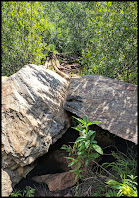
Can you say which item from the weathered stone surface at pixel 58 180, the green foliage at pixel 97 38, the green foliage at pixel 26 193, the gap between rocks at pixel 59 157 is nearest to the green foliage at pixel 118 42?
the green foliage at pixel 97 38

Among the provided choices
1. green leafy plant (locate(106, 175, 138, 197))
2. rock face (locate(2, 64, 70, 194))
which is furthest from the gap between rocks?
green leafy plant (locate(106, 175, 138, 197))

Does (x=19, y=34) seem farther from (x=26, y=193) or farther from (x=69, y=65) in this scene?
(x=26, y=193)

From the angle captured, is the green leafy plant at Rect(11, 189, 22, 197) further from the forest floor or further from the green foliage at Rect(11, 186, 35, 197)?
the forest floor

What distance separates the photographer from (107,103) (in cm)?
338

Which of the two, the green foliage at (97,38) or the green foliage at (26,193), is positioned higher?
the green foliage at (97,38)

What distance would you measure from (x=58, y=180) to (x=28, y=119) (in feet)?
4.25

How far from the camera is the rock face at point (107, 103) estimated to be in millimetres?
3055

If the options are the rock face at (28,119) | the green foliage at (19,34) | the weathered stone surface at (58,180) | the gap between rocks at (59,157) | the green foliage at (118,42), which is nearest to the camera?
the rock face at (28,119)

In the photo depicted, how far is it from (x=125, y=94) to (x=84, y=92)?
82 centimetres

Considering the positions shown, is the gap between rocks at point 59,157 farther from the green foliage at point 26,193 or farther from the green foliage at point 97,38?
the green foliage at point 97,38

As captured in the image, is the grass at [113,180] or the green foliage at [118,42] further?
the green foliage at [118,42]

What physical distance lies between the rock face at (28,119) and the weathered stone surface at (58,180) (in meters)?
0.42

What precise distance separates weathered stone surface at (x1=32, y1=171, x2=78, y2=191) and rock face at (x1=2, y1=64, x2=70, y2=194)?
421mm

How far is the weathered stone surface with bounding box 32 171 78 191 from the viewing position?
3316 mm
